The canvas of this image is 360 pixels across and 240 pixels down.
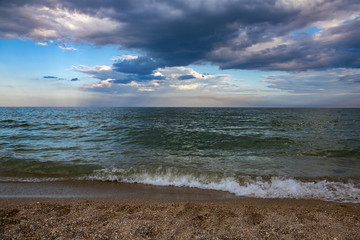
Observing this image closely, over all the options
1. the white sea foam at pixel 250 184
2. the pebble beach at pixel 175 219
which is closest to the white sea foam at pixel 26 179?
the white sea foam at pixel 250 184

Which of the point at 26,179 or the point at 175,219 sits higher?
the point at 175,219

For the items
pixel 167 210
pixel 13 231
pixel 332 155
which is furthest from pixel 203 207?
pixel 332 155

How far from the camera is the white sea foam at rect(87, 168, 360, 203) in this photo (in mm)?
→ 6227

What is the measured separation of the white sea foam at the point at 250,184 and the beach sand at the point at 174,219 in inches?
19.6

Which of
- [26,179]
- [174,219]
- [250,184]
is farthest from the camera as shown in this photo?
[26,179]

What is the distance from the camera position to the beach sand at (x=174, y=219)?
3.90 meters

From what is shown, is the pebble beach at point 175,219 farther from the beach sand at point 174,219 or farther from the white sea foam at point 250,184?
the white sea foam at point 250,184

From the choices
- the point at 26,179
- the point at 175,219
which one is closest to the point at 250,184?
the point at 175,219

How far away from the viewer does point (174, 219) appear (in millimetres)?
4520

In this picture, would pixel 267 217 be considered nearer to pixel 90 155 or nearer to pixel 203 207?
pixel 203 207

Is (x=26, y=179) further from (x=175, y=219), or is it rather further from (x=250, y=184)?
(x=250, y=184)

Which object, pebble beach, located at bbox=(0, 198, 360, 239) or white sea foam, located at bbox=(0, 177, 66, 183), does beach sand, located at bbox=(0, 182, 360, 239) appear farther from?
white sea foam, located at bbox=(0, 177, 66, 183)

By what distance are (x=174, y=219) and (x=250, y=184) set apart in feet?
12.4

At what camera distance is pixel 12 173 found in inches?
327
